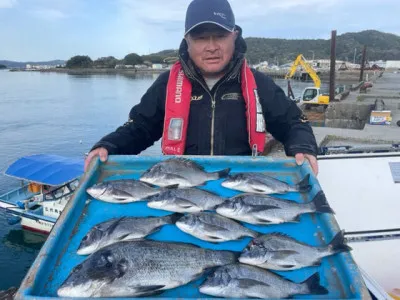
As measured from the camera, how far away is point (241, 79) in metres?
3.59

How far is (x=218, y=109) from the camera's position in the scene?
354 centimetres

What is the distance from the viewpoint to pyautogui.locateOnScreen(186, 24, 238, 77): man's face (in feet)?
10.4

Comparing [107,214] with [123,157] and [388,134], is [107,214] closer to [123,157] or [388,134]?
[123,157]

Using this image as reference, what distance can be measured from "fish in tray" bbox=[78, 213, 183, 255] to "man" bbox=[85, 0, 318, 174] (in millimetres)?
1197

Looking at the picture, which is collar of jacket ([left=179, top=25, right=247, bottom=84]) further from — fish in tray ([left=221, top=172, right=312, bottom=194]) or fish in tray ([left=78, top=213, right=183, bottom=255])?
fish in tray ([left=78, top=213, right=183, bottom=255])

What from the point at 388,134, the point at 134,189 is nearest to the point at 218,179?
the point at 134,189

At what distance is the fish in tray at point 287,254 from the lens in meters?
2.07

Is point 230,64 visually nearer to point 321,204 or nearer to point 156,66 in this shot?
point 321,204

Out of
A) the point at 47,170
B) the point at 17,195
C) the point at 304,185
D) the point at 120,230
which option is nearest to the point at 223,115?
the point at 304,185

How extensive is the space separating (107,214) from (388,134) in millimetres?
13398

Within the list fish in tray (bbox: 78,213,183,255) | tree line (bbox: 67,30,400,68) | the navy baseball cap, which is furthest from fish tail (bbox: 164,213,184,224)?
tree line (bbox: 67,30,400,68)

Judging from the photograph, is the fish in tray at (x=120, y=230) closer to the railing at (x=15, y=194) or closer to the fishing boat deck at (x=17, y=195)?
the fishing boat deck at (x=17, y=195)

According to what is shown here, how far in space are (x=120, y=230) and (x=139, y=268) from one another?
0.42 meters

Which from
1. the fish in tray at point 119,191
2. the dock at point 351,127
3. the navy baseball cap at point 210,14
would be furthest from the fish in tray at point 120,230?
the dock at point 351,127
